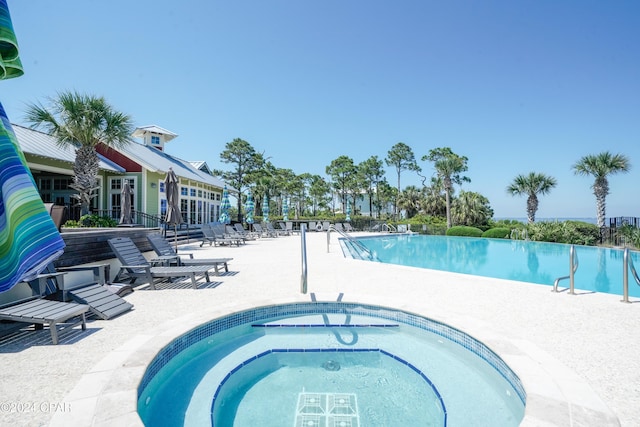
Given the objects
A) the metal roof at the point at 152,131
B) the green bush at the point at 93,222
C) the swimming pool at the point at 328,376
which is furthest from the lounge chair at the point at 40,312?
the metal roof at the point at 152,131

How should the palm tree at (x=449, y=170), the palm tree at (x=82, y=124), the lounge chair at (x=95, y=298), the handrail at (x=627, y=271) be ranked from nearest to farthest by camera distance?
1. the lounge chair at (x=95, y=298)
2. the handrail at (x=627, y=271)
3. the palm tree at (x=82, y=124)
4. the palm tree at (x=449, y=170)

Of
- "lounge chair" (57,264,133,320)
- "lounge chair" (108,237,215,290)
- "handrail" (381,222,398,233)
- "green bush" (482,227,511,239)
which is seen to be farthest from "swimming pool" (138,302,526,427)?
"handrail" (381,222,398,233)

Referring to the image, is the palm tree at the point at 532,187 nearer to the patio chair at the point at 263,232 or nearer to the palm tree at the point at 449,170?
the palm tree at the point at 449,170

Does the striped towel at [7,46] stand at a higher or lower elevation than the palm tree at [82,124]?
lower

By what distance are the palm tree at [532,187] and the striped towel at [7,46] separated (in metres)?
28.8

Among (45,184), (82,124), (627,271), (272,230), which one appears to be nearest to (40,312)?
(627,271)

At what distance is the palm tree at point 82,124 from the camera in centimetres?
1221

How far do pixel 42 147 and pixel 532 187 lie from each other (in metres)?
31.8

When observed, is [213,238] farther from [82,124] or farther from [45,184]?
[45,184]

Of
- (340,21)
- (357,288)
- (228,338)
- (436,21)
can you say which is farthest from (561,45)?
(228,338)

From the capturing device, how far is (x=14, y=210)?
5.94 feet

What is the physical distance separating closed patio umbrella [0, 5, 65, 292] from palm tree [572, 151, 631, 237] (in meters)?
26.4

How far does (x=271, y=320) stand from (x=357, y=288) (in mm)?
2106

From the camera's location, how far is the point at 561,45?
14680 millimetres
